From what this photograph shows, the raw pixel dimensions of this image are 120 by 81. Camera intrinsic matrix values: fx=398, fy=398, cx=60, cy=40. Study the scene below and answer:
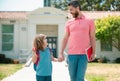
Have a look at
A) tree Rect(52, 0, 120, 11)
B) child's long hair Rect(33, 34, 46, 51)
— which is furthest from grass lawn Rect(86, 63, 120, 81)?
tree Rect(52, 0, 120, 11)

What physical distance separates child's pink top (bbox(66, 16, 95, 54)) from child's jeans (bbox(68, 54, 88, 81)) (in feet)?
0.37

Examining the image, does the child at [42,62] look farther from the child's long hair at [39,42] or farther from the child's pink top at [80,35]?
the child's pink top at [80,35]

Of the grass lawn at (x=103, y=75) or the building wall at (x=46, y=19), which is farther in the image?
the building wall at (x=46, y=19)

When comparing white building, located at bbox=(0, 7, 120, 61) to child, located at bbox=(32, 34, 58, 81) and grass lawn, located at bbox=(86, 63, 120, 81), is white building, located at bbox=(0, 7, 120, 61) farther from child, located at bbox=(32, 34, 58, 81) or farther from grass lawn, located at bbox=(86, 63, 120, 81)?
child, located at bbox=(32, 34, 58, 81)

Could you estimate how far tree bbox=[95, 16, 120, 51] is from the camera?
36156 mm

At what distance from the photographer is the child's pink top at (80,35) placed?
7.55 meters

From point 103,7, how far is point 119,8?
230 centimetres

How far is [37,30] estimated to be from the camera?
39.6 metres

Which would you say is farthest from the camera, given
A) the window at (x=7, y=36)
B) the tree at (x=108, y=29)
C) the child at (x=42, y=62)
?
the window at (x=7, y=36)

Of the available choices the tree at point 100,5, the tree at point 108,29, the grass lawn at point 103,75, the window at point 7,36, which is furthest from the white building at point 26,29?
the tree at point 100,5

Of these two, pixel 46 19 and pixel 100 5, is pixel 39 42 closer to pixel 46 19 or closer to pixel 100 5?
pixel 46 19

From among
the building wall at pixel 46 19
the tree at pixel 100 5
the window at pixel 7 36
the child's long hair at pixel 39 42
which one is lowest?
the window at pixel 7 36

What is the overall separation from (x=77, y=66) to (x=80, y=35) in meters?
0.59

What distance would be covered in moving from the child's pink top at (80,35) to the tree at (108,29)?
28587 mm
